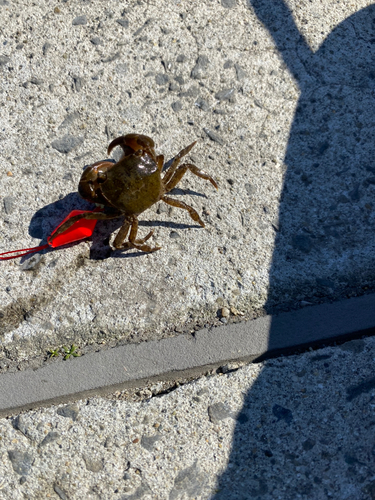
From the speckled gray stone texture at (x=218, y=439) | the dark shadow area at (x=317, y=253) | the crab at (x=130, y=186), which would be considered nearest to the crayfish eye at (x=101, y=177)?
the crab at (x=130, y=186)

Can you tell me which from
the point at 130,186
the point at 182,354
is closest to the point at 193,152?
the point at 130,186

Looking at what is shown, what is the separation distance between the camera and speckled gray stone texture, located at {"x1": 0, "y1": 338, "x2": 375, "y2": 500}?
102 inches

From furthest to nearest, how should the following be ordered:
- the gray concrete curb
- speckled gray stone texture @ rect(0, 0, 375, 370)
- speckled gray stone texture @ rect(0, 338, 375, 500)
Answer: speckled gray stone texture @ rect(0, 0, 375, 370) → the gray concrete curb → speckled gray stone texture @ rect(0, 338, 375, 500)

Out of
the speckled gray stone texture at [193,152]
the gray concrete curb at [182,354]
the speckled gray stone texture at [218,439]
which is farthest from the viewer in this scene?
the speckled gray stone texture at [193,152]

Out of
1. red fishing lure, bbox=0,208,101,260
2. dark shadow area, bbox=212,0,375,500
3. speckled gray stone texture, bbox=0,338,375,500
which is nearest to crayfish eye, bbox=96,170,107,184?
red fishing lure, bbox=0,208,101,260

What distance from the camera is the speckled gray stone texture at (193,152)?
9.93 ft

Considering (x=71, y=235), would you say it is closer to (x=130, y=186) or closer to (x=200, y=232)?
(x=130, y=186)

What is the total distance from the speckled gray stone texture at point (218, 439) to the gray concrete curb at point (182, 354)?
0.26ft

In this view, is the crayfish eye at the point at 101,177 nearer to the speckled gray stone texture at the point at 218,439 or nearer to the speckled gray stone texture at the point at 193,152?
the speckled gray stone texture at the point at 193,152

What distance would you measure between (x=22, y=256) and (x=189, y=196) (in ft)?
3.96

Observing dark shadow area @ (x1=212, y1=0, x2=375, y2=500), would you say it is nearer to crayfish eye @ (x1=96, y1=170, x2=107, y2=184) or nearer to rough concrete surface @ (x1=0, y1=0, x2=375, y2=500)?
rough concrete surface @ (x1=0, y1=0, x2=375, y2=500)

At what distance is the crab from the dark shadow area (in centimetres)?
75

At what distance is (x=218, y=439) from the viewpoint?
8.81 feet

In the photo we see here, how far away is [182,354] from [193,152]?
143 cm
